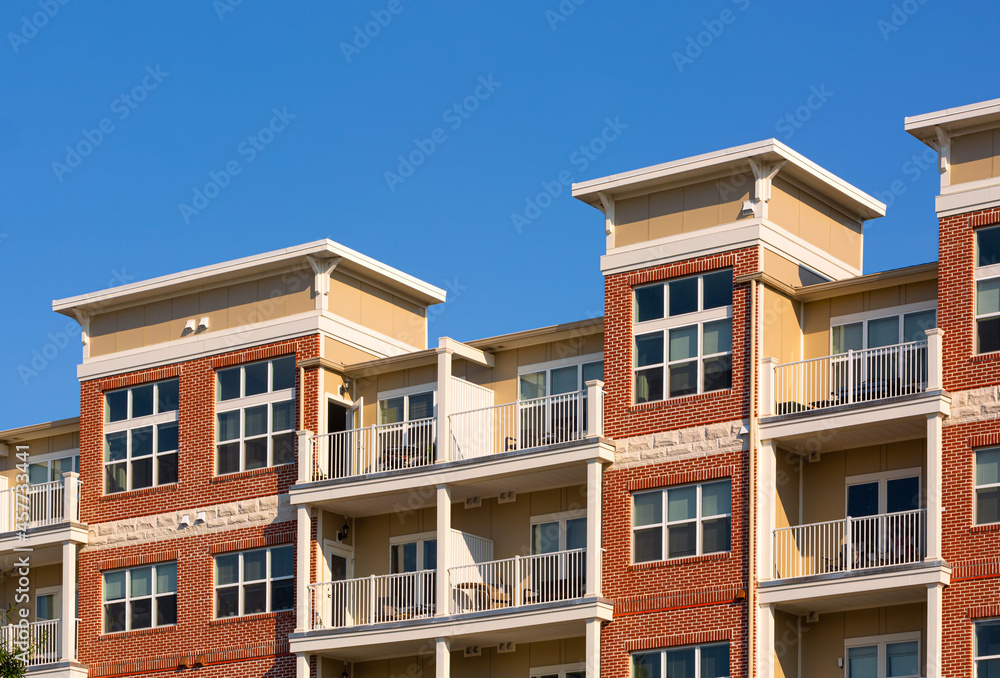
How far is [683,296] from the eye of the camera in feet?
131

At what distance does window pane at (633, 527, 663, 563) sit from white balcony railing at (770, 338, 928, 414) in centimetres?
338

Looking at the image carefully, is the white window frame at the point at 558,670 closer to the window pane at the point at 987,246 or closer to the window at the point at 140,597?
the window at the point at 140,597

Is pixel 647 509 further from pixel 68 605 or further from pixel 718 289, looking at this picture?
pixel 68 605

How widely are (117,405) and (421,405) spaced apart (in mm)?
7595

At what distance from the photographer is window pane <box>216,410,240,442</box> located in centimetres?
4527

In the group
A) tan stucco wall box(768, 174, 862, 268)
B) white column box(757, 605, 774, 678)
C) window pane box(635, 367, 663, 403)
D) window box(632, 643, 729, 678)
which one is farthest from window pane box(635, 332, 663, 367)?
window box(632, 643, 729, 678)

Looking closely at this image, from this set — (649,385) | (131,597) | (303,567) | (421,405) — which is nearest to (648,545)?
(649,385)

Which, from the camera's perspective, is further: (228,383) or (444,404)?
(228,383)

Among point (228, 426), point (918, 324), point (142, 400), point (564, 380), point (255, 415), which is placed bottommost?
point (228, 426)

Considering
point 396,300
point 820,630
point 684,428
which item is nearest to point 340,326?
point 396,300

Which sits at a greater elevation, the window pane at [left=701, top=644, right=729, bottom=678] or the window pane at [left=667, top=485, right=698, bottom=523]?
the window pane at [left=667, top=485, right=698, bottom=523]

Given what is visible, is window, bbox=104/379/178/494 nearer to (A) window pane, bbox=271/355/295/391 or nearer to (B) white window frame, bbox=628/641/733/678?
(A) window pane, bbox=271/355/295/391

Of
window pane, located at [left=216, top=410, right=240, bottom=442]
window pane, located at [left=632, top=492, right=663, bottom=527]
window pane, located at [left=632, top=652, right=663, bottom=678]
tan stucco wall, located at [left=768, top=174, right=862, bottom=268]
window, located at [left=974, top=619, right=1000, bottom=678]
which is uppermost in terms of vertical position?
tan stucco wall, located at [left=768, top=174, right=862, bottom=268]

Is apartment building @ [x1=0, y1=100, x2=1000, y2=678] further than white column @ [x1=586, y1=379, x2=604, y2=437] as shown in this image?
No
